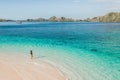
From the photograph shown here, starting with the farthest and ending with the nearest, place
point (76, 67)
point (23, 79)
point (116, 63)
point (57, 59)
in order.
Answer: point (57, 59), point (116, 63), point (76, 67), point (23, 79)

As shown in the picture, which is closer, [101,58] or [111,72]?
[111,72]

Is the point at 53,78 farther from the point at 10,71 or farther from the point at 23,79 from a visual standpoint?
the point at 10,71

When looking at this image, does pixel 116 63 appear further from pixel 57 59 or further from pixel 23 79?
pixel 23 79

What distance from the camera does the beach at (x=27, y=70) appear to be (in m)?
21.3

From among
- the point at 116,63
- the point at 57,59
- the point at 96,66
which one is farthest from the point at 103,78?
the point at 57,59

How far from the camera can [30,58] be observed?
30.8 meters

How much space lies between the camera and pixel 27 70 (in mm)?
24188

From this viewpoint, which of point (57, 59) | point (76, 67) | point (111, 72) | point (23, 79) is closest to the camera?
point (23, 79)

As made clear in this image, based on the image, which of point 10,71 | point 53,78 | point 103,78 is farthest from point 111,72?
point 10,71

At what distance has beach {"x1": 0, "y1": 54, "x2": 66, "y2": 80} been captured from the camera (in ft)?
69.8

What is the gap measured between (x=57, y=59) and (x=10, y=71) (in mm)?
8543

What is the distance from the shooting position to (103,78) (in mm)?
20656

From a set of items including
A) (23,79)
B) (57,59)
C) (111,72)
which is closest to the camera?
(23,79)

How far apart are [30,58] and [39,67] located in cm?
564
